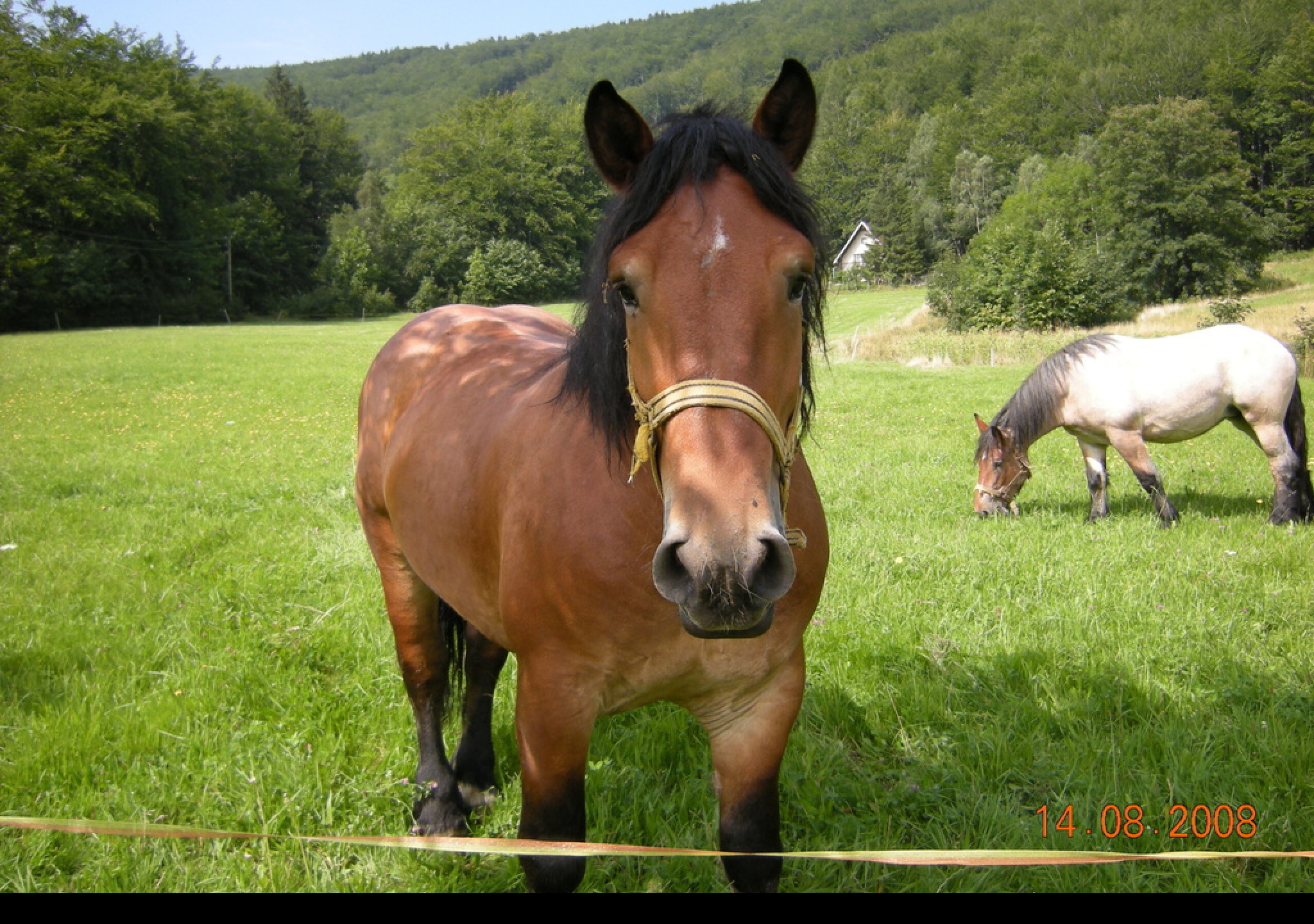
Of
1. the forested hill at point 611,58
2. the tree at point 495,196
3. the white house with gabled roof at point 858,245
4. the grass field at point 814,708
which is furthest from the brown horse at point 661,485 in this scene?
the forested hill at point 611,58

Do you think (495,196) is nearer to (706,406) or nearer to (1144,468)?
(1144,468)

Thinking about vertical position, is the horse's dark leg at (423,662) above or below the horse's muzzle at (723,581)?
below

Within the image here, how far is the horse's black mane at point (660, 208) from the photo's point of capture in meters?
1.77

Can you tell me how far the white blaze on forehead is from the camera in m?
1.61

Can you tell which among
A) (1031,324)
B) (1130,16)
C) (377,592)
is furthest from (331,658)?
(1130,16)

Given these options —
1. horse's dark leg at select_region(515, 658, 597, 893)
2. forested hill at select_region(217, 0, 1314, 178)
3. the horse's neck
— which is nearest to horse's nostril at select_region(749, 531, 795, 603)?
horse's dark leg at select_region(515, 658, 597, 893)

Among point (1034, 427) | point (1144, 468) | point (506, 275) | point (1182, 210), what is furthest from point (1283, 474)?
point (506, 275)

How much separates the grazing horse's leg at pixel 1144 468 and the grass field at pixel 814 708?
197 mm

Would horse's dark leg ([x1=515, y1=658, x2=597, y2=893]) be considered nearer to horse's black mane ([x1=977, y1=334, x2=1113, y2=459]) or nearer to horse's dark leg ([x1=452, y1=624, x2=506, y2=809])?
horse's dark leg ([x1=452, y1=624, x2=506, y2=809])

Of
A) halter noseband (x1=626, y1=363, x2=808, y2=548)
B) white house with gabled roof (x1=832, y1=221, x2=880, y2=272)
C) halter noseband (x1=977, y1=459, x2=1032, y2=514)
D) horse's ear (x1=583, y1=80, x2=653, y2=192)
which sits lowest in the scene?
halter noseband (x1=977, y1=459, x2=1032, y2=514)

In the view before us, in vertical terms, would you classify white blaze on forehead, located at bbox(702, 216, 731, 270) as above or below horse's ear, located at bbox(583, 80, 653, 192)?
below

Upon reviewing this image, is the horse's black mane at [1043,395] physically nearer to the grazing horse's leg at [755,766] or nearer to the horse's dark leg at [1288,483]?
the horse's dark leg at [1288,483]

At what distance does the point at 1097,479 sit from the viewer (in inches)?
291

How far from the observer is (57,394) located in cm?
1584
